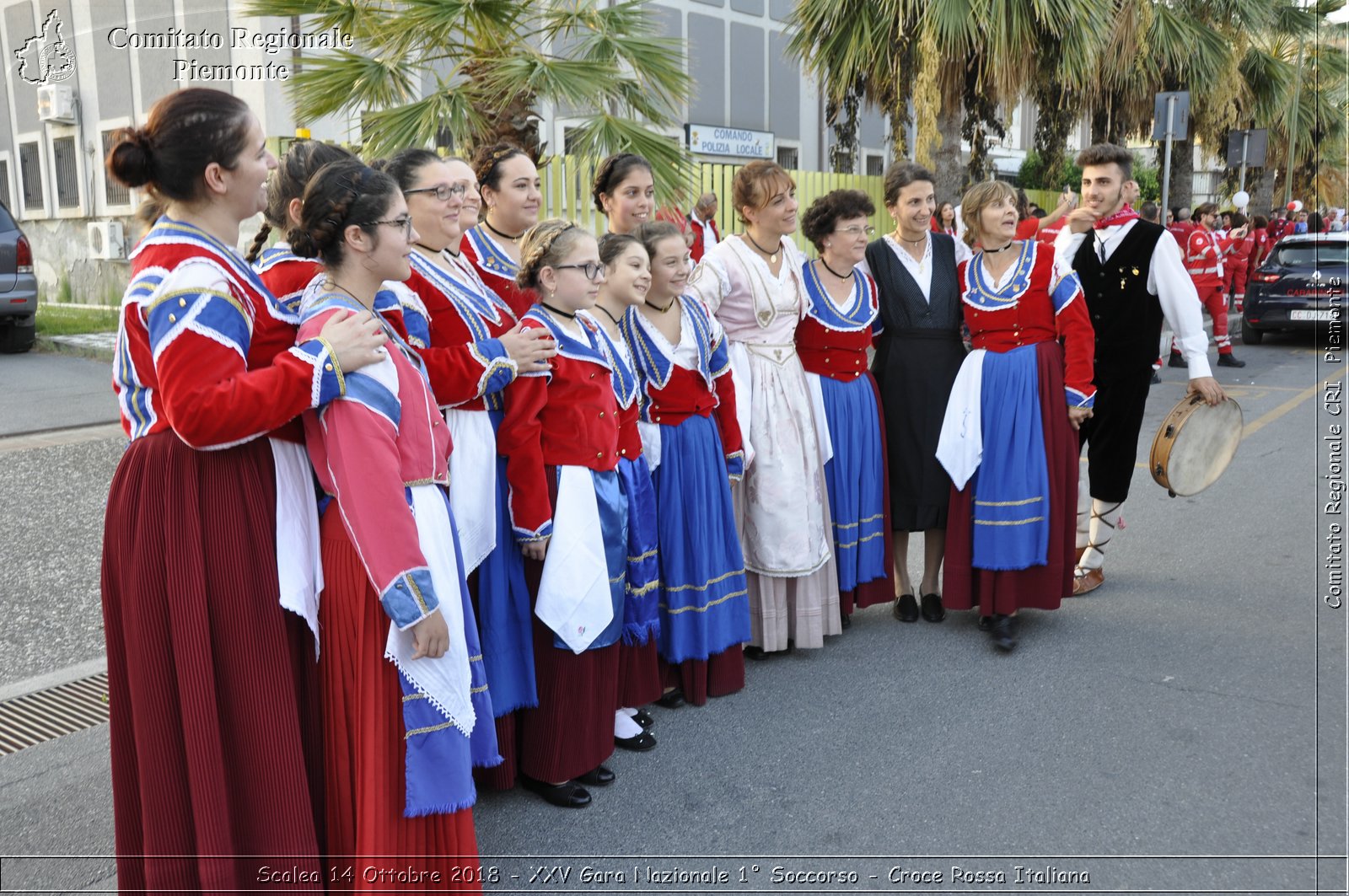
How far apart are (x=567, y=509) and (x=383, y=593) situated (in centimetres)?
106

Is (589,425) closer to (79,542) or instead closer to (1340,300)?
(79,542)

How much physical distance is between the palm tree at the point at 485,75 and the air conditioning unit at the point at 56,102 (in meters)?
12.1

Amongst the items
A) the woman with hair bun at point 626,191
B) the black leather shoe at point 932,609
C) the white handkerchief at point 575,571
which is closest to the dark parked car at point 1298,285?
the black leather shoe at point 932,609

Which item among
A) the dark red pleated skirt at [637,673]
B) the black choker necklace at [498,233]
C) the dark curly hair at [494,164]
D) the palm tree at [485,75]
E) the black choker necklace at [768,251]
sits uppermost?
the palm tree at [485,75]

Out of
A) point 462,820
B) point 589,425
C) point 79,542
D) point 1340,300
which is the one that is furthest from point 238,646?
point 1340,300

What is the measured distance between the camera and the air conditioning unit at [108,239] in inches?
627

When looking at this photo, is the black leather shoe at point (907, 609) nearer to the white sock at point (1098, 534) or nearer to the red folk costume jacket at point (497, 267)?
the white sock at point (1098, 534)

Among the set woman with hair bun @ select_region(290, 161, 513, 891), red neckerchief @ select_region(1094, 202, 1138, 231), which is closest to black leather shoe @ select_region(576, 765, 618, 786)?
woman with hair bun @ select_region(290, 161, 513, 891)

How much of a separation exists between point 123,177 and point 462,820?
5.23 feet

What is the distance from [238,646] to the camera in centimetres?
234

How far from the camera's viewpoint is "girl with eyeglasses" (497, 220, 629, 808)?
3246 millimetres

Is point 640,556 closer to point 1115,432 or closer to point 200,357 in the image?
point 200,357

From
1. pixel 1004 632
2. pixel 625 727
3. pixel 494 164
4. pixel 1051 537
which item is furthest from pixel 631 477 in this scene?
pixel 1051 537

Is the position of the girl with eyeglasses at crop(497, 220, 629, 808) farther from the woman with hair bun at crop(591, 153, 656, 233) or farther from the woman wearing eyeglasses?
the woman wearing eyeglasses
